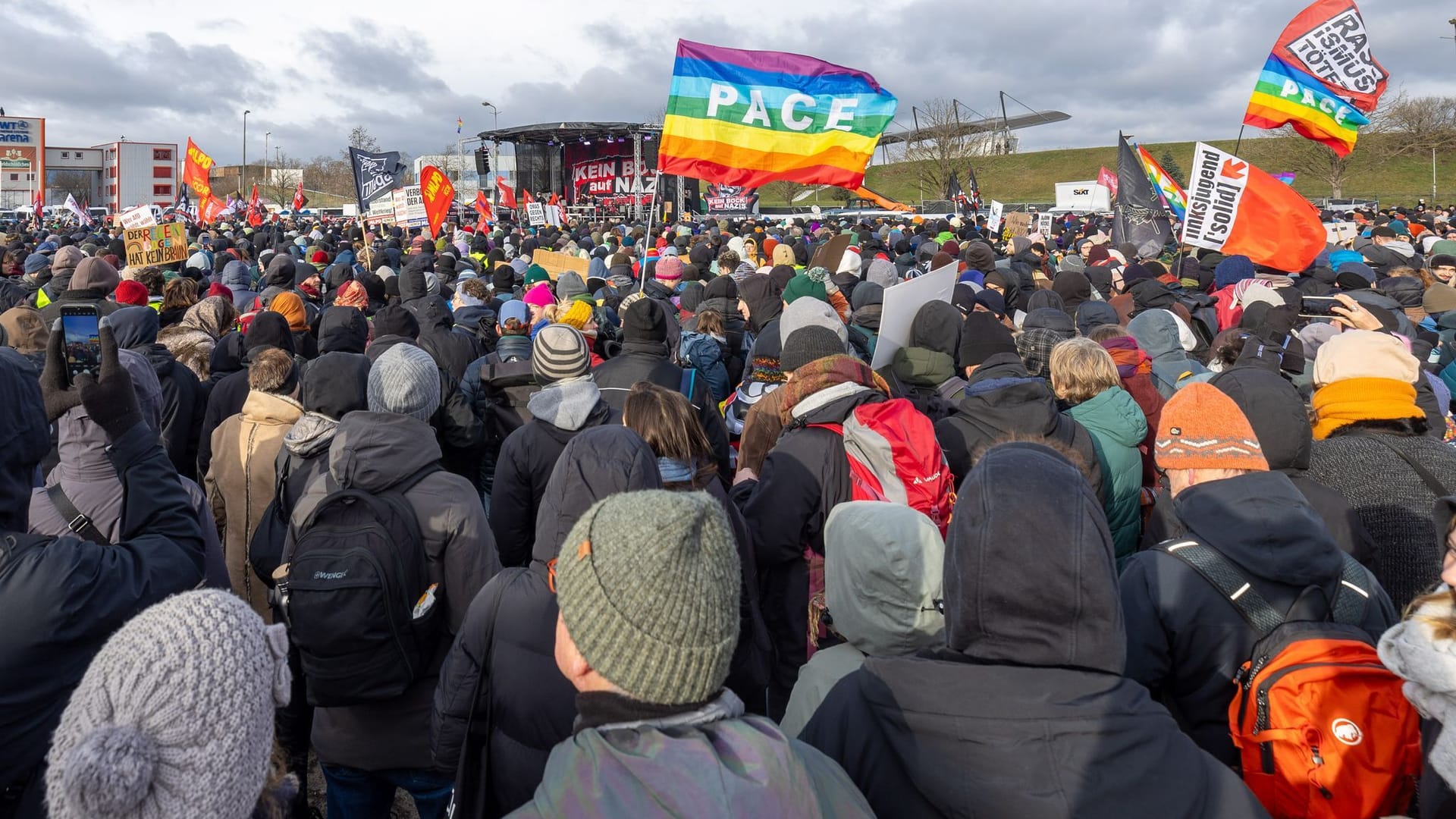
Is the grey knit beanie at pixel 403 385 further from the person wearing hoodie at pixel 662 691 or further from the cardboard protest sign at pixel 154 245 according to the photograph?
the cardboard protest sign at pixel 154 245

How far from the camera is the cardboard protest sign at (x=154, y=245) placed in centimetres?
905

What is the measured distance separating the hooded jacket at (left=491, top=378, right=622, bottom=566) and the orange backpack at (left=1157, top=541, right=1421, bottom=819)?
2.37 metres

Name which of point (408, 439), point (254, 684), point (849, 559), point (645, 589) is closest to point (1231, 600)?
point (849, 559)

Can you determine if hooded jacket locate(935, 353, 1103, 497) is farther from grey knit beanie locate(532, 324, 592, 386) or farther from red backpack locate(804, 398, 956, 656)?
grey knit beanie locate(532, 324, 592, 386)

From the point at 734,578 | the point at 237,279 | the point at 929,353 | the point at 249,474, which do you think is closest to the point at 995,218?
the point at 929,353

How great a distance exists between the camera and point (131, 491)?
7.50 ft

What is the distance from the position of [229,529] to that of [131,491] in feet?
5.60

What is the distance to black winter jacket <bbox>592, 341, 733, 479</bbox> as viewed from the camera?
4.39 m

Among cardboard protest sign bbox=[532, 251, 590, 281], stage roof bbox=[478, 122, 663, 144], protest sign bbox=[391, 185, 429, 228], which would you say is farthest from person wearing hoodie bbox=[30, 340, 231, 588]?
stage roof bbox=[478, 122, 663, 144]

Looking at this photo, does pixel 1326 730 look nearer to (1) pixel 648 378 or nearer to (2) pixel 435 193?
(1) pixel 648 378

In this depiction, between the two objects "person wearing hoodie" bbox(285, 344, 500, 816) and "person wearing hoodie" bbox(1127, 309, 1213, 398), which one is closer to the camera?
"person wearing hoodie" bbox(285, 344, 500, 816)

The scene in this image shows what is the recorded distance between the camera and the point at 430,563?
2.79 m

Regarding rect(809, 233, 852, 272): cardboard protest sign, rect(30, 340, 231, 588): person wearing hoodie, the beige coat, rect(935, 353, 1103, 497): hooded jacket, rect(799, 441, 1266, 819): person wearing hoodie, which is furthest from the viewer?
rect(809, 233, 852, 272): cardboard protest sign

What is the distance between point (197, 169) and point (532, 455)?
20.6m
